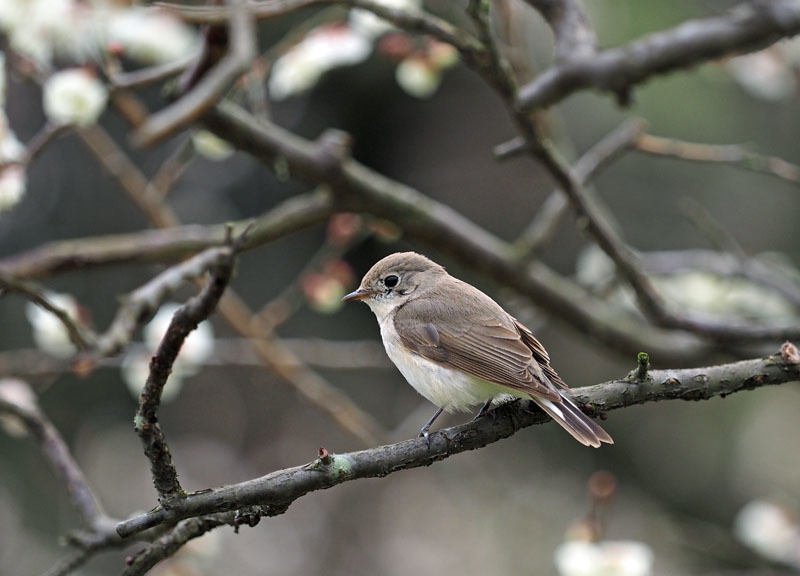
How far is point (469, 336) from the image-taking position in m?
2.86

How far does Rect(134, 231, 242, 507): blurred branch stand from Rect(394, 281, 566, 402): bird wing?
1051 millimetres

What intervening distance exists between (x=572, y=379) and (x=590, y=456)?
84 cm

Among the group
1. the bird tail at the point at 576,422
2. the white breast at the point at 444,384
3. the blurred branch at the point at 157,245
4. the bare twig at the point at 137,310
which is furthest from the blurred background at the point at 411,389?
the bird tail at the point at 576,422

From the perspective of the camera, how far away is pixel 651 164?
333 inches

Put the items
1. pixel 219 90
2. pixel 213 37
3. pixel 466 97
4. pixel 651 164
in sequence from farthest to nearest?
pixel 466 97 < pixel 651 164 < pixel 213 37 < pixel 219 90

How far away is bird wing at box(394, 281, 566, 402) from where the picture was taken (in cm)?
269

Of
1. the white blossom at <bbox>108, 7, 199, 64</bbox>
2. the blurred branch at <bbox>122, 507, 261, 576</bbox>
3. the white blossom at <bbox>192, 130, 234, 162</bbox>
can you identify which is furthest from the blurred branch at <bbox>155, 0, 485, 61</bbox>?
the blurred branch at <bbox>122, 507, 261, 576</bbox>

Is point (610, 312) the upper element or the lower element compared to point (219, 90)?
upper

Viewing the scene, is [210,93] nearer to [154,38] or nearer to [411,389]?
[154,38]

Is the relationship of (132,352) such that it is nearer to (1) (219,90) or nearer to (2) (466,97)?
(1) (219,90)

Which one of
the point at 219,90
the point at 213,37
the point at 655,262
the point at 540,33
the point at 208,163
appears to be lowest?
the point at 219,90

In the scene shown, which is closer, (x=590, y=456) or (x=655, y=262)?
(x=655, y=262)

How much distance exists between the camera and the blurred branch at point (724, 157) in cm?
372

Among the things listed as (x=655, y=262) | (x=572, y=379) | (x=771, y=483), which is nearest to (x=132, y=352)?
(x=655, y=262)
